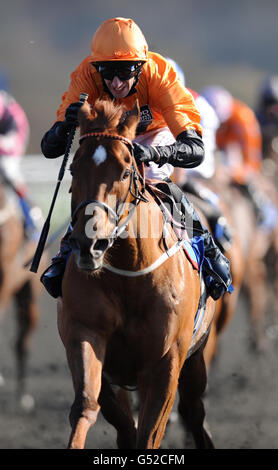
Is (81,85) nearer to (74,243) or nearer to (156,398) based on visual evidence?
(74,243)

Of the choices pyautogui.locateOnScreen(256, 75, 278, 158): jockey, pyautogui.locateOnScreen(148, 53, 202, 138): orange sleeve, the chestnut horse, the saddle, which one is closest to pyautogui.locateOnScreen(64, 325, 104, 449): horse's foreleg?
the chestnut horse

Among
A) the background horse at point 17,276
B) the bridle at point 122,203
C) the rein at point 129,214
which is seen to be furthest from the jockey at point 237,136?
the bridle at point 122,203

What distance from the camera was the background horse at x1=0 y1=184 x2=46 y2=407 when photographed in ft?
25.8

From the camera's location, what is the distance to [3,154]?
8.46 meters

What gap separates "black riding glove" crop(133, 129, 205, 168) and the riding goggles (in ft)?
1.14

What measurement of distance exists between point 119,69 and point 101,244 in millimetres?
915

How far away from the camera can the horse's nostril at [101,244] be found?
3.45m

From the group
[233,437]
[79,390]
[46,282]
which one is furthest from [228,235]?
[79,390]

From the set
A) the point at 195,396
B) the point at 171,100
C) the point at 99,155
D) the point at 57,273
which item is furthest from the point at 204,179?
the point at 99,155

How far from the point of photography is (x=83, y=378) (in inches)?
147

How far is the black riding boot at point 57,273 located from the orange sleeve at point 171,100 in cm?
70

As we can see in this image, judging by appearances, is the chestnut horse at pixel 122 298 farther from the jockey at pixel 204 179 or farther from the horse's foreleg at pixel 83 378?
the jockey at pixel 204 179
